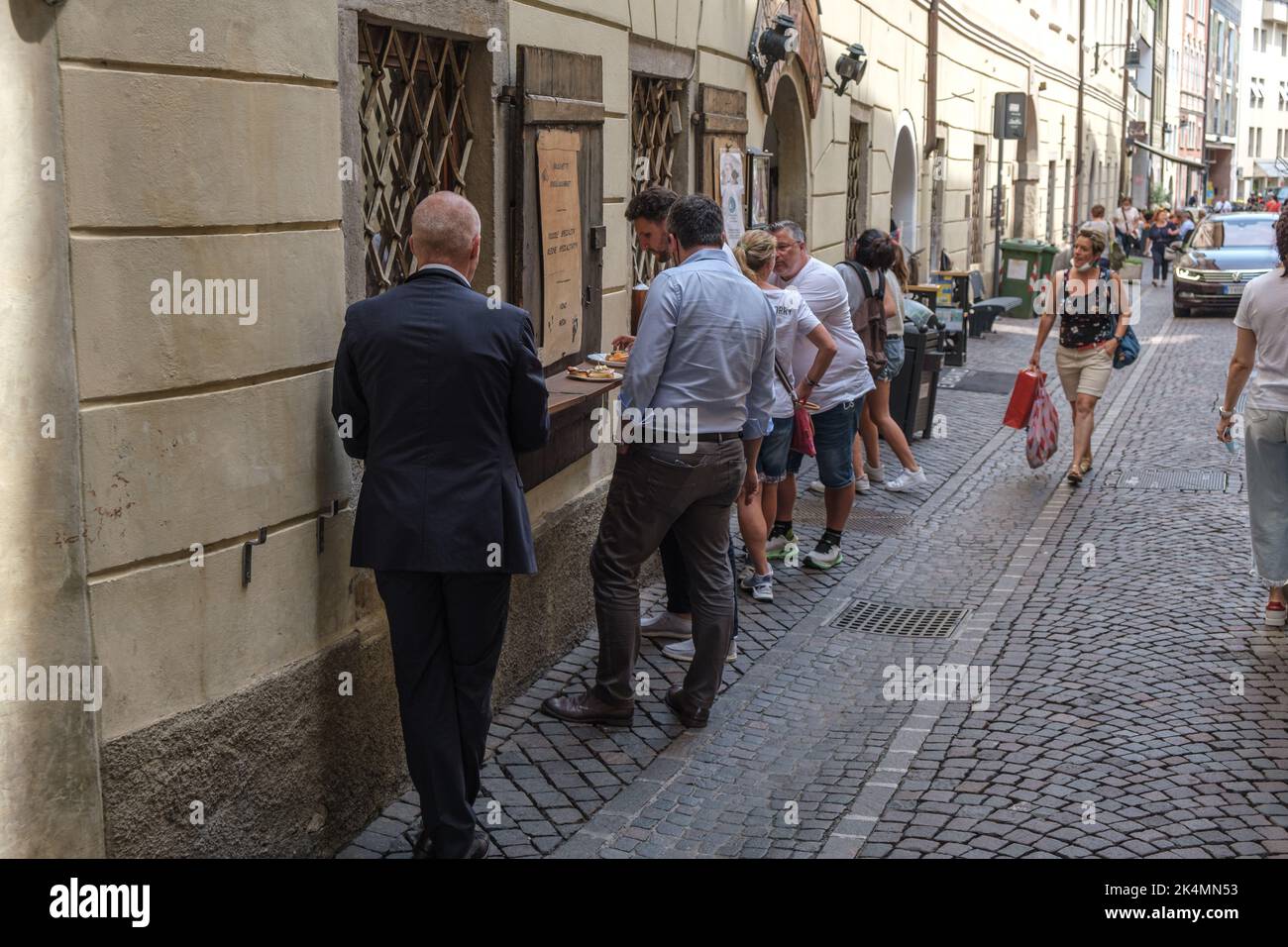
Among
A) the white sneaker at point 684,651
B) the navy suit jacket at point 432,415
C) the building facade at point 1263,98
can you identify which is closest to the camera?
the navy suit jacket at point 432,415

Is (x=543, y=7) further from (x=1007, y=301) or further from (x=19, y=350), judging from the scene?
(x=1007, y=301)

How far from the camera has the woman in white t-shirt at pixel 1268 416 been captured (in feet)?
23.7

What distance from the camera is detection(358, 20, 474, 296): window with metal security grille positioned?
5770 millimetres

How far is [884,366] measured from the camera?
1052cm

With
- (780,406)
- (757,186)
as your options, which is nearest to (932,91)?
(757,186)

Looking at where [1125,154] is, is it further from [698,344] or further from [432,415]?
[432,415]

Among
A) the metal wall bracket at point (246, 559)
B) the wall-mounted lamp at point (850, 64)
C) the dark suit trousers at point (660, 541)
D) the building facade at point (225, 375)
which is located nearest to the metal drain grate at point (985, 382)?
the wall-mounted lamp at point (850, 64)

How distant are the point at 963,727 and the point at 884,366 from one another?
461cm

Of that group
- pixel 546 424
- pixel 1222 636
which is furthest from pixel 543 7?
pixel 1222 636

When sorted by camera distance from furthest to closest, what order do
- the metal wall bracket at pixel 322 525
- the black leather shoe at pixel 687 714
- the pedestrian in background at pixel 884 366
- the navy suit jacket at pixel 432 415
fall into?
the pedestrian in background at pixel 884 366 < the black leather shoe at pixel 687 714 < the metal wall bracket at pixel 322 525 < the navy suit jacket at pixel 432 415

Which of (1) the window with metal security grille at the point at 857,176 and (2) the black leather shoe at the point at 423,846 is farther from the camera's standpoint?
(1) the window with metal security grille at the point at 857,176

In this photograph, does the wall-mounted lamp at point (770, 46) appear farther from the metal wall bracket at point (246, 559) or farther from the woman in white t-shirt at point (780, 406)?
the metal wall bracket at point (246, 559)

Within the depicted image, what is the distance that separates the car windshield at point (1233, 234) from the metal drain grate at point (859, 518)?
1789cm
